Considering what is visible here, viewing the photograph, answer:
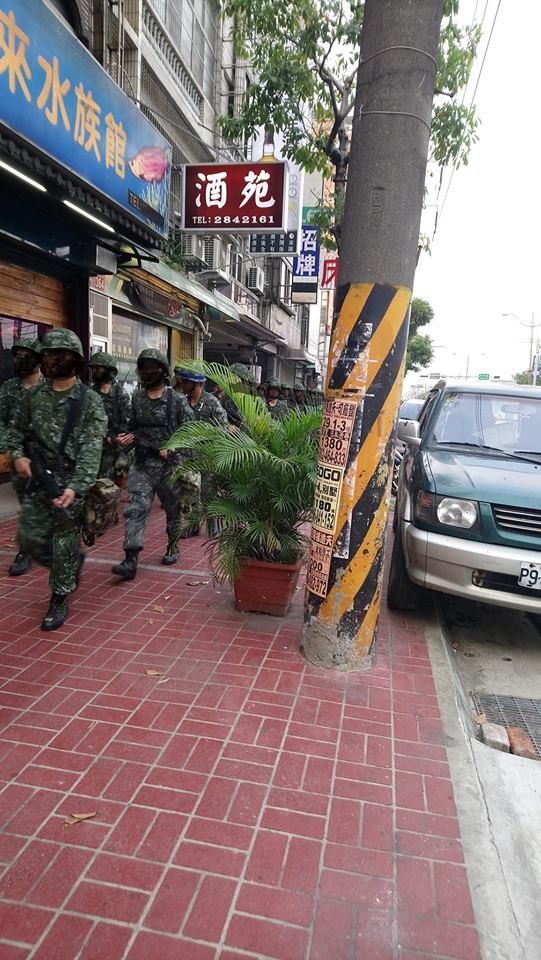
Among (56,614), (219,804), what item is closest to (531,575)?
(219,804)

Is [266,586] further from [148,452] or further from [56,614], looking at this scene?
[148,452]

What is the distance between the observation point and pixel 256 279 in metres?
19.9

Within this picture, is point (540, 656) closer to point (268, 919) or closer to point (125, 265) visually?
point (268, 919)

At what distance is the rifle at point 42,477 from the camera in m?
3.62

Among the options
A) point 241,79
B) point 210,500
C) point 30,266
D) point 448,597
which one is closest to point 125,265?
point 30,266

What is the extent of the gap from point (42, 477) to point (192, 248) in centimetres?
1111

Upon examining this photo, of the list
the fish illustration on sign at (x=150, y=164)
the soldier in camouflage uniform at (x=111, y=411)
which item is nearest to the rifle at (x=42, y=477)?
the soldier in camouflage uniform at (x=111, y=411)

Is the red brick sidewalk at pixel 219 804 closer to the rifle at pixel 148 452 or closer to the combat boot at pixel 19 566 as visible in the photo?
the combat boot at pixel 19 566

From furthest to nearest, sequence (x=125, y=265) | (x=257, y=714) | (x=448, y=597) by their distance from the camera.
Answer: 1. (x=125, y=265)
2. (x=448, y=597)
3. (x=257, y=714)

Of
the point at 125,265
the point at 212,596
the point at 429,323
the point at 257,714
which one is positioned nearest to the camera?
the point at 257,714

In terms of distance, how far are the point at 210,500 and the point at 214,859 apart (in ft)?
8.00

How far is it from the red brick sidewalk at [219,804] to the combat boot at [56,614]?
6 centimetres

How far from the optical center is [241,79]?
1575cm

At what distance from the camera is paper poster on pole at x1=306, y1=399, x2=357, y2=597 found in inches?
126
